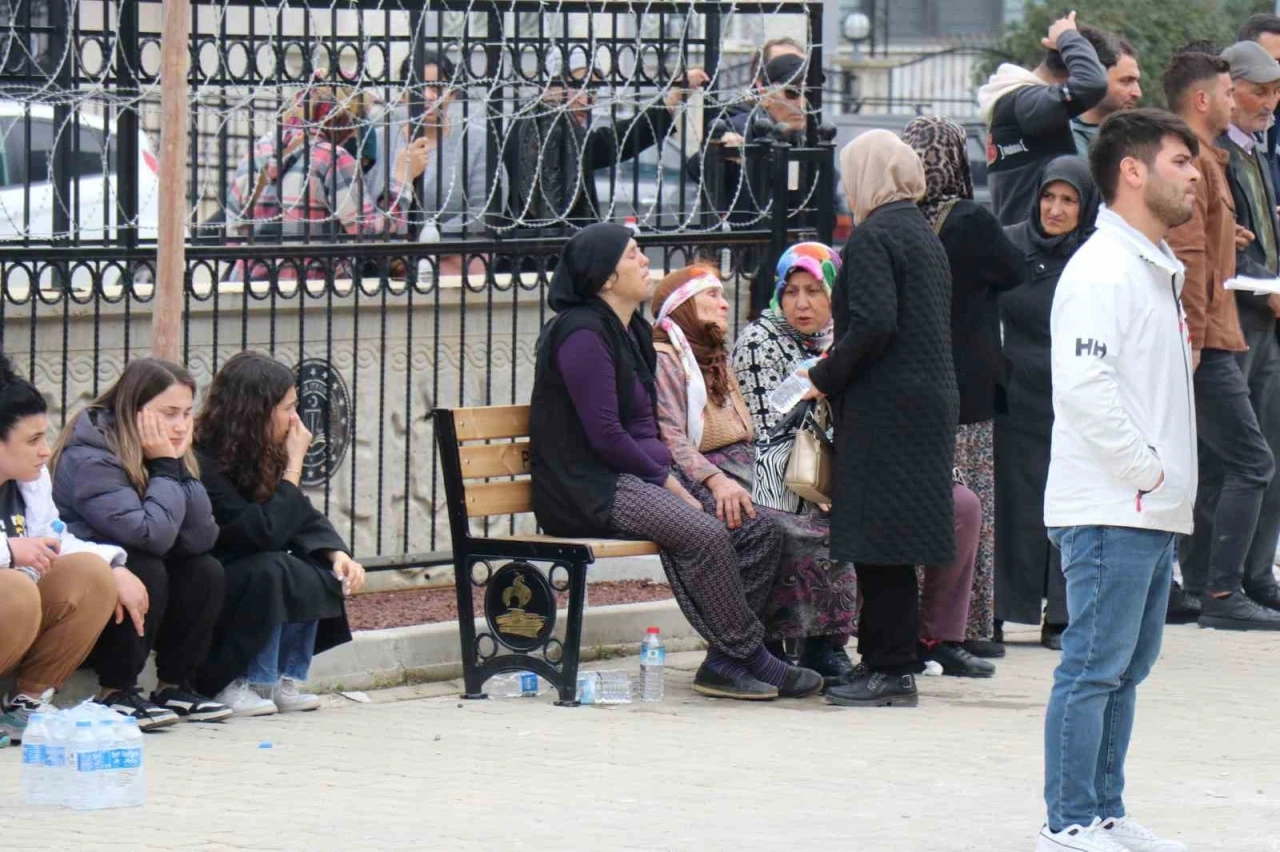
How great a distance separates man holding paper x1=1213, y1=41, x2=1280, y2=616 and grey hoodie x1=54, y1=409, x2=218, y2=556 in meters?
4.35

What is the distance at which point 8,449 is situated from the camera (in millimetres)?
6480

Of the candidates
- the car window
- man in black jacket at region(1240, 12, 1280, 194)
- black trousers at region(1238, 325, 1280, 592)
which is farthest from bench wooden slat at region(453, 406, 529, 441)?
man in black jacket at region(1240, 12, 1280, 194)

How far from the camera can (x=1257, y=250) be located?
928cm

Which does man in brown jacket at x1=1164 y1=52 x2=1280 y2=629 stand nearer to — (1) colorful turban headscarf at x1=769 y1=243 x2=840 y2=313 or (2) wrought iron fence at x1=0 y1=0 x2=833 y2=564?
(1) colorful turban headscarf at x1=769 y1=243 x2=840 y2=313

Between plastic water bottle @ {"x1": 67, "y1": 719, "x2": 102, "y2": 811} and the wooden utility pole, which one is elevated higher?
the wooden utility pole

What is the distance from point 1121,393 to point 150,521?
2.98 meters

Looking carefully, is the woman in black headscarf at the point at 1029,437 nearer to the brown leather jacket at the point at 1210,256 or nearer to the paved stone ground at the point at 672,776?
the brown leather jacket at the point at 1210,256

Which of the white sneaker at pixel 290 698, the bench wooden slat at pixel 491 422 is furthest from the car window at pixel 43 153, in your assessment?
the white sneaker at pixel 290 698

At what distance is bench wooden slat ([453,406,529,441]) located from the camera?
7.66 m

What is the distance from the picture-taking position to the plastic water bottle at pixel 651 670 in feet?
24.7

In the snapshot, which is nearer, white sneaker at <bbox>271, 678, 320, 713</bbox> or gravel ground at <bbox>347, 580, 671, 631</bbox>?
white sneaker at <bbox>271, 678, 320, 713</bbox>

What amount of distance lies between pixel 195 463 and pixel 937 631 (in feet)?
8.61

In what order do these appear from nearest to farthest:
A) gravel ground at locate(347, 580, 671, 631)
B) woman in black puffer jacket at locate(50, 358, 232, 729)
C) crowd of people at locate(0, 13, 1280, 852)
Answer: crowd of people at locate(0, 13, 1280, 852)
woman in black puffer jacket at locate(50, 358, 232, 729)
gravel ground at locate(347, 580, 671, 631)

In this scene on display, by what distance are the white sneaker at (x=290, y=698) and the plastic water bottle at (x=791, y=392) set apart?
1.80 m
